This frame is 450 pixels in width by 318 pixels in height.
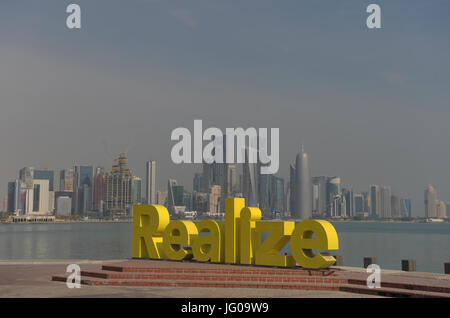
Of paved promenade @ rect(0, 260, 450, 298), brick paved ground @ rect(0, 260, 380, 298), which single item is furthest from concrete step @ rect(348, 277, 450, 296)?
brick paved ground @ rect(0, 260, 380, 298)

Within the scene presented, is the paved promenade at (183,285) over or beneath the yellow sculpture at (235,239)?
beneath

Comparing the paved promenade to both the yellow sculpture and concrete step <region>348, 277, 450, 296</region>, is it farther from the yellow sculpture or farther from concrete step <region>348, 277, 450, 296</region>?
the yellow sculpture

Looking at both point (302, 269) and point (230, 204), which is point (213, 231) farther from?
point (302, 269)

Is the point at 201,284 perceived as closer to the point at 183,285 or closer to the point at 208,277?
the point at 208,277

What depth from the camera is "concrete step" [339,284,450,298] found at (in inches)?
781

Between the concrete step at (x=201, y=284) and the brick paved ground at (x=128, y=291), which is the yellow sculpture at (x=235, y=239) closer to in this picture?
the concrete step at (x=201, y=284)

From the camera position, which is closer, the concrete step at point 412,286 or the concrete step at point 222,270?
the concrete step at point 412,286

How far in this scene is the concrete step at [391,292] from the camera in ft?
65.1

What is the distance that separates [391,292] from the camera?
20.4 m

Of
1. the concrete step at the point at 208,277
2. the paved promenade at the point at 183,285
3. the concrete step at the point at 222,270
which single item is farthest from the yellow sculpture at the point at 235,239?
the concrete step at the point at 208,277

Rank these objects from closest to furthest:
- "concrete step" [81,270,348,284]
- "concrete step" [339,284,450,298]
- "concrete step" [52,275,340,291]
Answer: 1. "concrete step" [339,284,450,298]
2. "concrete step" [52,275,340,291]
3. "concrete step" [81,270,348,284]
